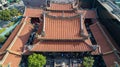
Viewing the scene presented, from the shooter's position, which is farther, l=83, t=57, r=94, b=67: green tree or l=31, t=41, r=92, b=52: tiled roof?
l=31, t=41, r=92, b=52: tiled roof

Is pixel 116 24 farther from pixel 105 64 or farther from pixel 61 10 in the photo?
pixel 61 10

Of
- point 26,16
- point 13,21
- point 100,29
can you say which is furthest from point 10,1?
point 100,29

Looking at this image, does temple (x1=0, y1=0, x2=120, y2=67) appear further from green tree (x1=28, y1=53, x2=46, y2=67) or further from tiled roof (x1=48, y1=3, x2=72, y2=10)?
tiled roof (x1=48, y1=3, x2=72, y2=10)

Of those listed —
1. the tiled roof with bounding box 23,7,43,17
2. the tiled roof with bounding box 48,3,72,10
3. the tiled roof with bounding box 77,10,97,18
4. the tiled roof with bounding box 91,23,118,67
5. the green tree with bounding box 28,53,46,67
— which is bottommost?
the tiled roof with bounding box 77,10,97,18

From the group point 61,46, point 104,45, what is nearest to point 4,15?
point 61,46

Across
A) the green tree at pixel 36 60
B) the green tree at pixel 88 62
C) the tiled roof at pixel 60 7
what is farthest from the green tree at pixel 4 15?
the green tree at pixel 88 62

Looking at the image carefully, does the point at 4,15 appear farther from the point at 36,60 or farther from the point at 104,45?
the point at 104,45

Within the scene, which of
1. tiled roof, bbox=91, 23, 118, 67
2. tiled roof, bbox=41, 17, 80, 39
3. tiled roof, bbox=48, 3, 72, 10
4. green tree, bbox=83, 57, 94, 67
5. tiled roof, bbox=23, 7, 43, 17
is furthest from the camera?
tiled roof, bbox=23, 7, 43, 17

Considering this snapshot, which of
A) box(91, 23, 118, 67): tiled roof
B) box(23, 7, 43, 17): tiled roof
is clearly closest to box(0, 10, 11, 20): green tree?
box(23, 7, 43, 17): tiled roof
